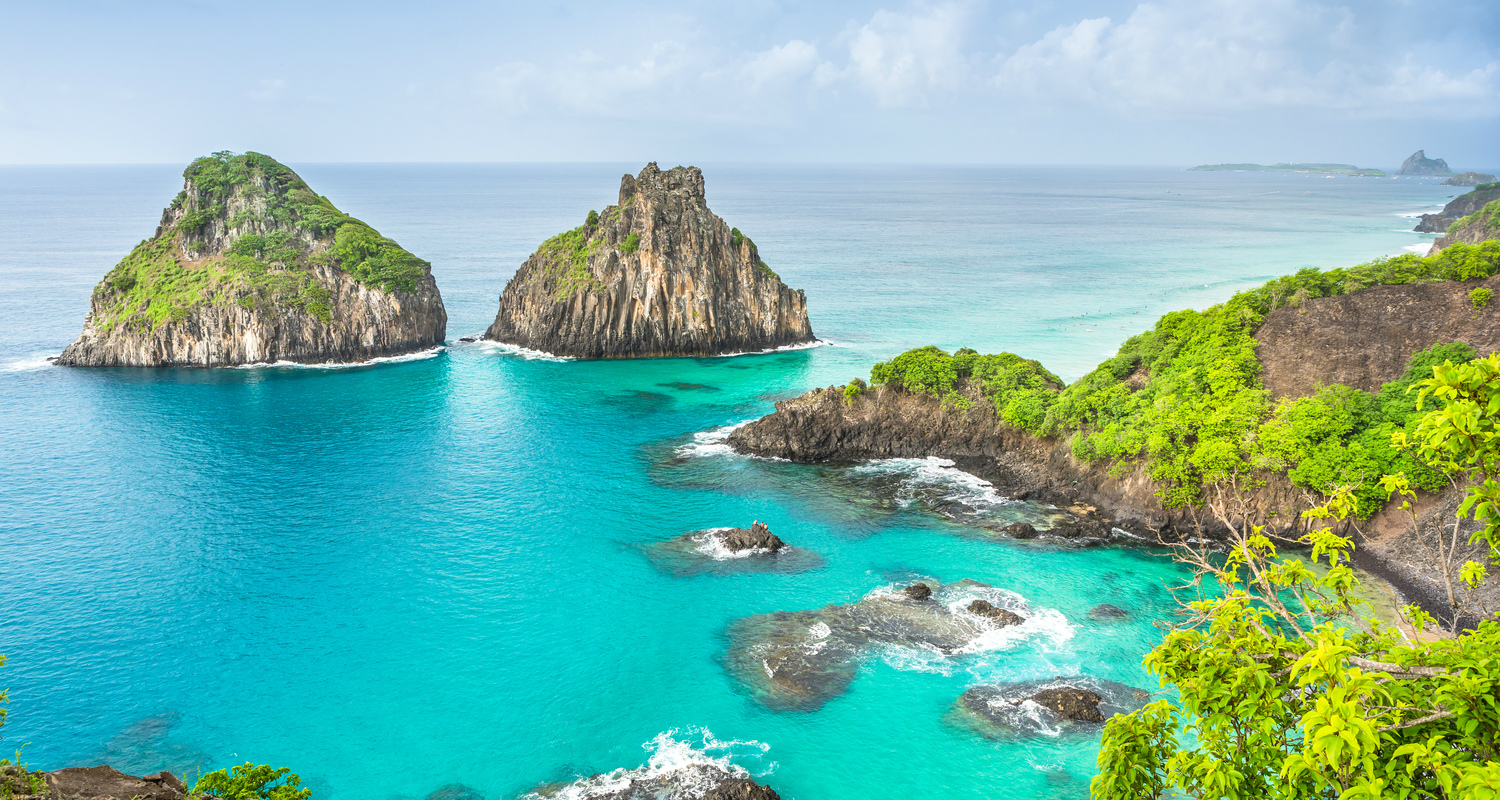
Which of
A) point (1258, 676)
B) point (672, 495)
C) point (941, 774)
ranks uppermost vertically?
point (1258, 676)

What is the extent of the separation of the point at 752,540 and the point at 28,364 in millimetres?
96658

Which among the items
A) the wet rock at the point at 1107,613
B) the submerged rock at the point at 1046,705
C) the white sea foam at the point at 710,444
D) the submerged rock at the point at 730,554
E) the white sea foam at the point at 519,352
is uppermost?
the white sea foam at the point at 519,352

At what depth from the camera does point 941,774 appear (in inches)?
1289

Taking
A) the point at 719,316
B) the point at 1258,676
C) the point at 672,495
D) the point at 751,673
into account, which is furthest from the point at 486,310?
the point at 1258,676

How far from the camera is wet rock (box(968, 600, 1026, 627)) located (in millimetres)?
42500

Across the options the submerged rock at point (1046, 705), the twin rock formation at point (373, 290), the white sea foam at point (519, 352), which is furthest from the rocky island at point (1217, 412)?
the white sea foam at point (519, 352)

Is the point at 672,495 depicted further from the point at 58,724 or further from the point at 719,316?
the point at 719,316

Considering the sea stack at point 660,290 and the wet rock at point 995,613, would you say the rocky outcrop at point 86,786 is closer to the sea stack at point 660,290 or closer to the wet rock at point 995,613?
the wet rock at point 995,613

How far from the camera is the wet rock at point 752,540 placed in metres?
51.4

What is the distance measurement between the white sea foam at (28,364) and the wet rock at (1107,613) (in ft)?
373

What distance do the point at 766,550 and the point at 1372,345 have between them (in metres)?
44.9

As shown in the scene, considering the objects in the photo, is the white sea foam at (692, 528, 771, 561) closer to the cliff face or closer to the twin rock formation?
the twin rock formation

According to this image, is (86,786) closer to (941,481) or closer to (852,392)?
(941,481)

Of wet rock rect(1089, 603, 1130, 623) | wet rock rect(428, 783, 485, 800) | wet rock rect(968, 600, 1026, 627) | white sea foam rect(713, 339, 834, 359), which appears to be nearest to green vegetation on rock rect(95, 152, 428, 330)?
white sea foam rect(713, 339, 834, 359)
